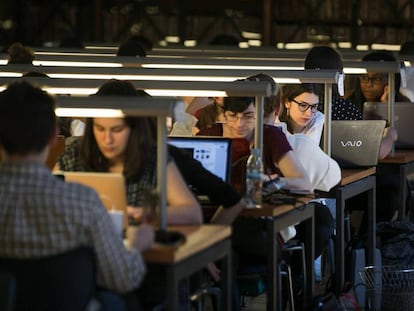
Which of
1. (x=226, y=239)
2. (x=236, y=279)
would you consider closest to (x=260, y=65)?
(x=236, y=279)

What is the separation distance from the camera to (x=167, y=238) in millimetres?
4492

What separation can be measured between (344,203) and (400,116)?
65.6 inches

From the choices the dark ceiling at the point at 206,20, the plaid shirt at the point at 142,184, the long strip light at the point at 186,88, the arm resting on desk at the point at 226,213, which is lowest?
the arm resting on desk at the point at 226,213

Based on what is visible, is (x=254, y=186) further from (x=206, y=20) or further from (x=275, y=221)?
(x=206, y=20)

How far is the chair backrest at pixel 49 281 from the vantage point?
4.04 meters

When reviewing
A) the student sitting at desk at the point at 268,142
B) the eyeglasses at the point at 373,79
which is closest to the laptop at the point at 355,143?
the student sitting at desk at the point at 268,142

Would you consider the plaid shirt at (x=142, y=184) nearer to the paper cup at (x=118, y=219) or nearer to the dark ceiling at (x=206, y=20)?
the paper cup at (x=118, y=219)

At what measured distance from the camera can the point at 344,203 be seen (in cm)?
682

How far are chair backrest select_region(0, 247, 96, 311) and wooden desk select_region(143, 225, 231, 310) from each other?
38 centimetres

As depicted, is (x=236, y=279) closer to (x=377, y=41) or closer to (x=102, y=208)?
(x=102, y=208)

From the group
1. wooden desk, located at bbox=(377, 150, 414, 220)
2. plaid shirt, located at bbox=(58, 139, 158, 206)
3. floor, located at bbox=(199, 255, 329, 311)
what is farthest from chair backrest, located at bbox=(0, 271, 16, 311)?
wooden desk, located at bbox=(377, 150, 414, 220)

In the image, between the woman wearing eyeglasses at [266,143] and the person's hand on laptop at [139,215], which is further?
the woman wearing eyeglasses at [266,143]

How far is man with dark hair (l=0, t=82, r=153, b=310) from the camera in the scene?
407 cm

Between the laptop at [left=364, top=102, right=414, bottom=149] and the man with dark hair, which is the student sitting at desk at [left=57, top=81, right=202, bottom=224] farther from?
the laptop at [left=364, top=102, right=414, bottom=149]
